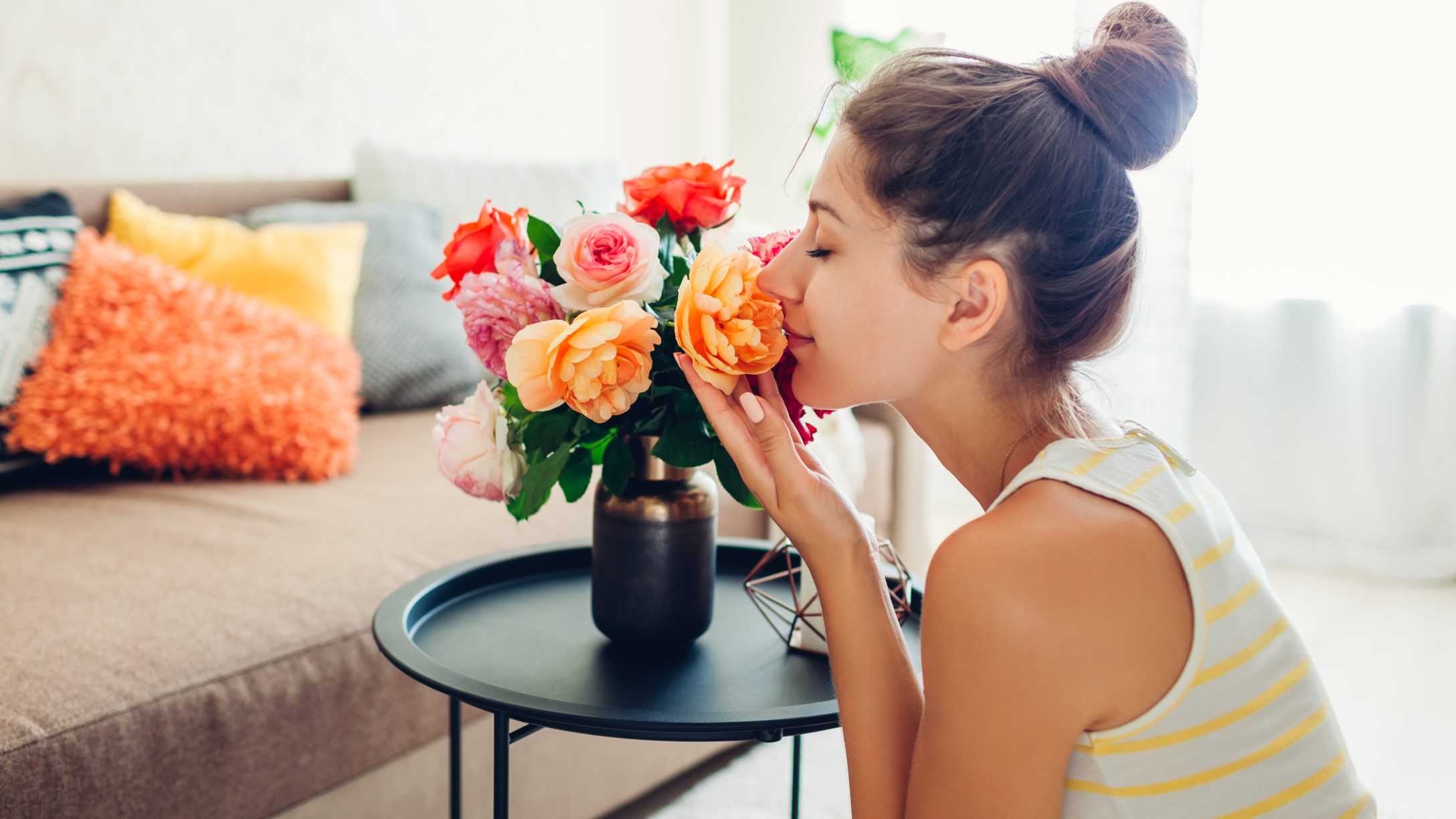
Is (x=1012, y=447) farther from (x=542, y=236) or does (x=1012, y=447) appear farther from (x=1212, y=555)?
(x=542, y=236)

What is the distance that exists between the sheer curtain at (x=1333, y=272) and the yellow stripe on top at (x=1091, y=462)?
2409mm

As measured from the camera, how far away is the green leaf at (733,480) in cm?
89


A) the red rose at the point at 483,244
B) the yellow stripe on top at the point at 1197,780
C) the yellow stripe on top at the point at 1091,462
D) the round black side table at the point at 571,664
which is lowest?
the round black side table at the point at 571,664

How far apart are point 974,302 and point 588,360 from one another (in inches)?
12.3

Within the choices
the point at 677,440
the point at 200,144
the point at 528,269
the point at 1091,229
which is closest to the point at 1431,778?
the point at 1091,229

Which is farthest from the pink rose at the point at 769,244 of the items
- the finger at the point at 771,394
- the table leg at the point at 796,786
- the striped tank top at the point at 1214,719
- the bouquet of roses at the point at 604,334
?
the table leg at the point at 796,786

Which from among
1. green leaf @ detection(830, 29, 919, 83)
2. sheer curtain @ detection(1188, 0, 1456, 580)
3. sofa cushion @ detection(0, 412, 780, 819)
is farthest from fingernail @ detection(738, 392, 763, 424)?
sheer curtain @ detection(1188, 0, 1456, 580)

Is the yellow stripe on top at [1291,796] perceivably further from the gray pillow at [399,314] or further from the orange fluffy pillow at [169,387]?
the gray pillow at [399,314]

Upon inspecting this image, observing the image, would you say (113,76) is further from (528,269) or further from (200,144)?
(528,269)

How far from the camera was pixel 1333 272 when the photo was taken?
8.95ft

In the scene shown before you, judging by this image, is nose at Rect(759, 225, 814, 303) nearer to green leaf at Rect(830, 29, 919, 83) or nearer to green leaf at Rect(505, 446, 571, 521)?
green leaf at Rect(505, 446, 571, 521)

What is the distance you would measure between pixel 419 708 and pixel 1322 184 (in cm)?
269

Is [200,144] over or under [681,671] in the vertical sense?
over

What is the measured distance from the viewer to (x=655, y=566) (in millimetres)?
917
